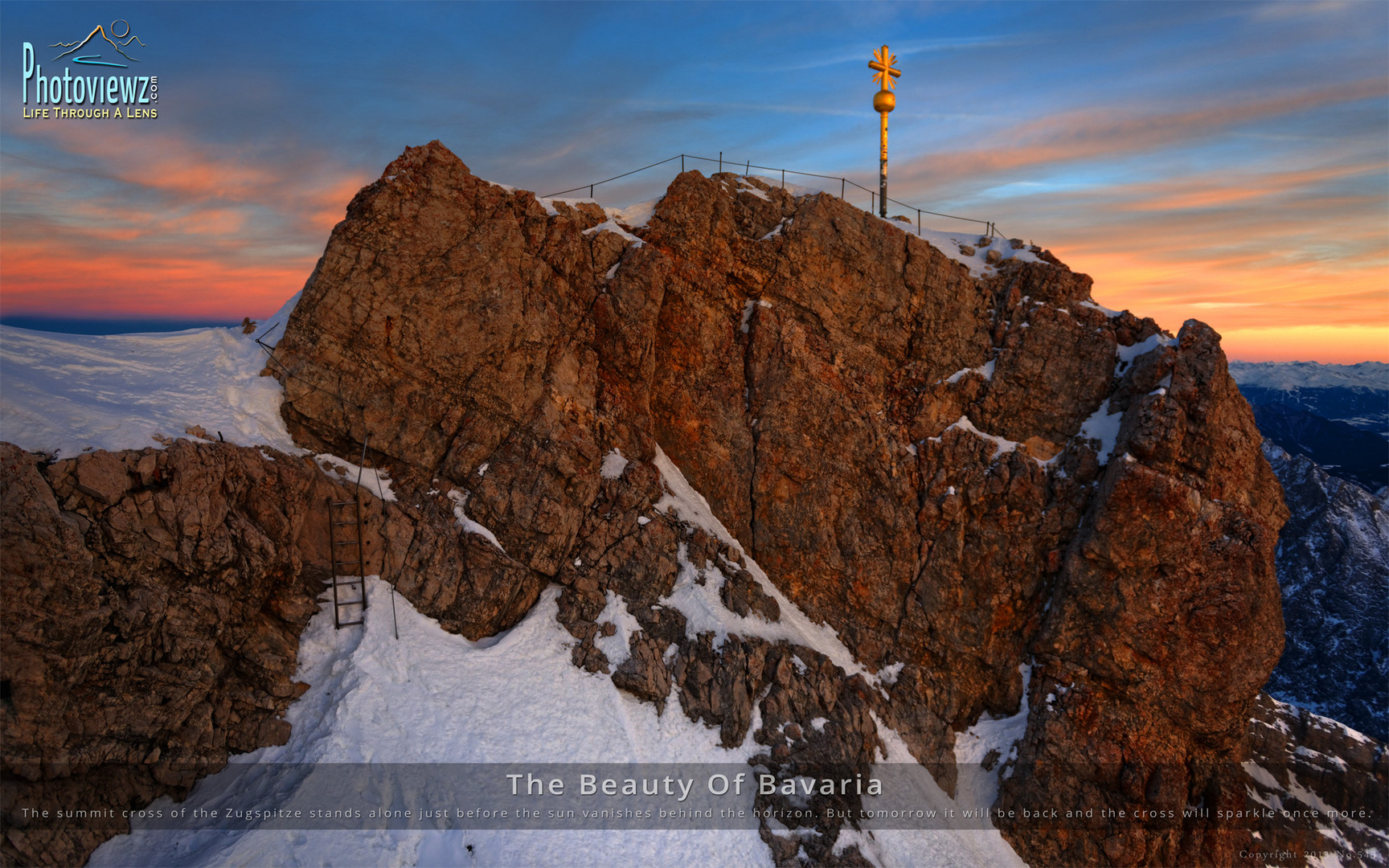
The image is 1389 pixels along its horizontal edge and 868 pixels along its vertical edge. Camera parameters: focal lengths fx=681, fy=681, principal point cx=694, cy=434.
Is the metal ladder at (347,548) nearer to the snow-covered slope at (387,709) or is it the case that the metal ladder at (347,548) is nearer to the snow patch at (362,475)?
the snow-covered slope at (387,709)

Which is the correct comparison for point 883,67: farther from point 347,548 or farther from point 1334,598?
point 1334,598

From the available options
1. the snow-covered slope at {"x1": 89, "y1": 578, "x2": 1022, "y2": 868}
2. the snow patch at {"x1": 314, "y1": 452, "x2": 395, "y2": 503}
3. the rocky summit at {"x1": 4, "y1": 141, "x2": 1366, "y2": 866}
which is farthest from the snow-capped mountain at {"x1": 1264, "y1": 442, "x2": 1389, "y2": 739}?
the snow patch at {"x1": 314, "y1": 452, "x2": 395, "y2": 503}

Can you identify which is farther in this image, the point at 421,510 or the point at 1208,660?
the point at 1208,660

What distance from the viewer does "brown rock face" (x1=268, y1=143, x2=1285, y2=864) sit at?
2423 centimetres

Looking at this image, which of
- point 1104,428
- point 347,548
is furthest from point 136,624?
point 1104,428

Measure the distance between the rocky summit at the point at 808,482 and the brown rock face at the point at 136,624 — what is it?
0.26 meters

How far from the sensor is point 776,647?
A: 25094mm

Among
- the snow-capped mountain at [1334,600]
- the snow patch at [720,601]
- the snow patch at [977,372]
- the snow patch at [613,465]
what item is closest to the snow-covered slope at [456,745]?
the snow patch at [720,601]

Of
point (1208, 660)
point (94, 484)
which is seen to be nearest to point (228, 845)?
point (94, 484)

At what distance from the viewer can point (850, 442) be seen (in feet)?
94.6

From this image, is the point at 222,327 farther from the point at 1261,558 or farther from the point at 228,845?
the point at 1261,558

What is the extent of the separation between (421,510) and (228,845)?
10416 millimetres

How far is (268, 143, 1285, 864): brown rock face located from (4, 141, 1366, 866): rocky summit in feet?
0.39

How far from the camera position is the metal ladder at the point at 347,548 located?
2052 centimetres
